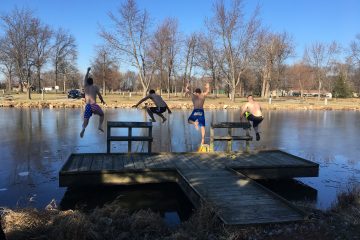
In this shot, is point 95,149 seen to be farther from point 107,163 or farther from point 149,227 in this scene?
point 149,227

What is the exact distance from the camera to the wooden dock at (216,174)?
6.40m

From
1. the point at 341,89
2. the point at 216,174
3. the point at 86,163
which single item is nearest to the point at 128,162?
the point at 86,163

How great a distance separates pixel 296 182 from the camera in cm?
1016

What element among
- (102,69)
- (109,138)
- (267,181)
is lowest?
(267,181)

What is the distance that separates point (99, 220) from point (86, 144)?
8895 mm

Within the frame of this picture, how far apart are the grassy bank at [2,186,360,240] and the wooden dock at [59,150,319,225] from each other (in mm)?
227

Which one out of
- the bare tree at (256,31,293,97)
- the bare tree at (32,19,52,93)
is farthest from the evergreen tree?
the bare tree at (32,19,52,93)

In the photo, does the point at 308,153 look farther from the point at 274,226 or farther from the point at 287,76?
the point at 287,76

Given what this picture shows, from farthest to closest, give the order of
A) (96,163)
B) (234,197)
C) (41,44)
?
1. (41,44)
2. (96,163)
3. (234,197)

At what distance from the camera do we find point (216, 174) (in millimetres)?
8789

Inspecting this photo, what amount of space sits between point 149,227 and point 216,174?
10.8 feet

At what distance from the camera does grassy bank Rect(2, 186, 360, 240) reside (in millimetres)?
5328

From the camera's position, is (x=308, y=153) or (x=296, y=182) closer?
(x=296, y=182)

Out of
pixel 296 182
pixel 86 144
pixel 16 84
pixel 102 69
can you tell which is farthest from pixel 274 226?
pixel 16 84
